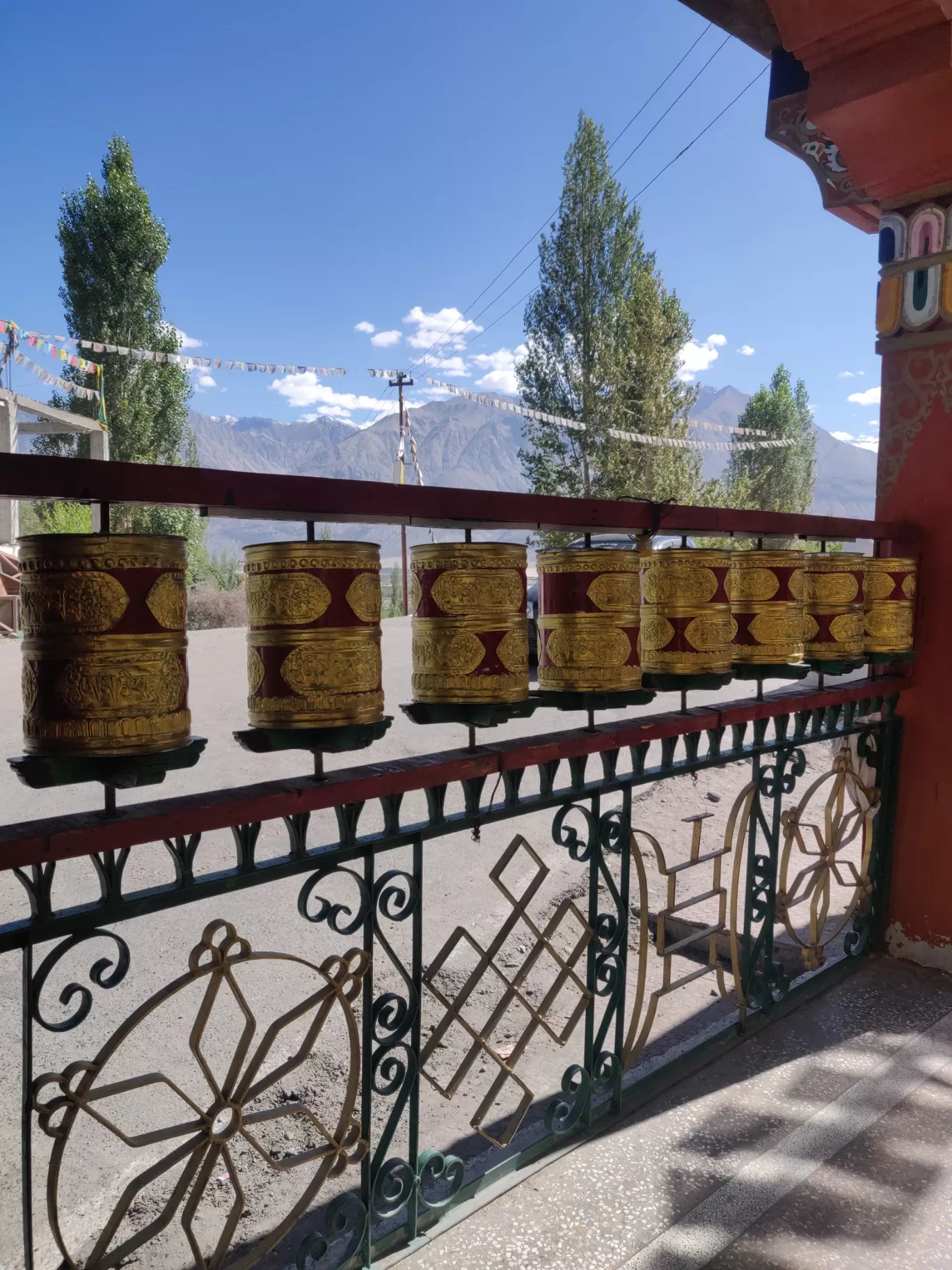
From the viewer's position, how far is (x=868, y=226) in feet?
9.95

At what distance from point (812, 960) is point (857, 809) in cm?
49

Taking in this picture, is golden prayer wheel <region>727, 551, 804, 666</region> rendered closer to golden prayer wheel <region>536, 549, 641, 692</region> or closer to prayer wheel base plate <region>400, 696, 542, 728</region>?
golden prayer wheel <region>536, 549, 641, 692</region>

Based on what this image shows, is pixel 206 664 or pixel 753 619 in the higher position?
pixel 753 619

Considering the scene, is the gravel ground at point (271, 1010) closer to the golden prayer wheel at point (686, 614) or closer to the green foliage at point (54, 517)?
the golden prayer wheel at point (686, 614)

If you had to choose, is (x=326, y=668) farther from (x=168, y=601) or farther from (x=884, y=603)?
(x=884, y=603)

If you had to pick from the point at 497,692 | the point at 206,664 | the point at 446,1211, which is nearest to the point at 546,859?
the point at 446,1211

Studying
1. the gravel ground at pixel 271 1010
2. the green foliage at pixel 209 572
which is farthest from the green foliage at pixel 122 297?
the gravel ground at pixel 271 1010

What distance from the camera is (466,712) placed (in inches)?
59.9

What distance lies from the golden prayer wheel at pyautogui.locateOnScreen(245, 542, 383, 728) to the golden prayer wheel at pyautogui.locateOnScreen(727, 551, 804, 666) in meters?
1.18

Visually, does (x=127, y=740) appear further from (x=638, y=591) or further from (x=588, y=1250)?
(x=588, y=1250)

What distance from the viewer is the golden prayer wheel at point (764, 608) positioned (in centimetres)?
218

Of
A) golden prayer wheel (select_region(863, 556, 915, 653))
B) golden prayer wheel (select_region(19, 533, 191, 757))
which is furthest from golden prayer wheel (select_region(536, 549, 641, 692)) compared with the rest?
golden prayer wheel (select_region(863, 556, 915, 653))

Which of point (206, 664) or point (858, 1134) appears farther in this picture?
point (206, 664)

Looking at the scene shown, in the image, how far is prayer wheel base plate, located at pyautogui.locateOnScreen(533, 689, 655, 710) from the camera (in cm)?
170
